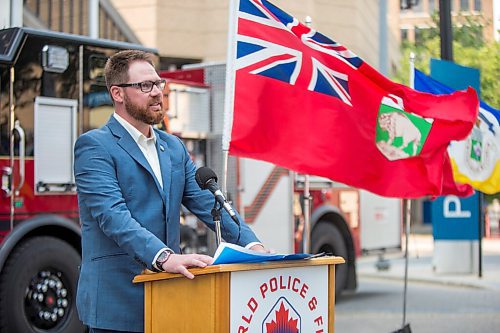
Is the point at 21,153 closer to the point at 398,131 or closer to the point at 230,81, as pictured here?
the point at 230,81

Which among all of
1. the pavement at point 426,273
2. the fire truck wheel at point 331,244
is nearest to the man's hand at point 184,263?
the fire truck wheel at point 331,244

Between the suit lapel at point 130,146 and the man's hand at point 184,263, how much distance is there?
47cm

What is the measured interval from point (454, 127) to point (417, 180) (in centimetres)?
71

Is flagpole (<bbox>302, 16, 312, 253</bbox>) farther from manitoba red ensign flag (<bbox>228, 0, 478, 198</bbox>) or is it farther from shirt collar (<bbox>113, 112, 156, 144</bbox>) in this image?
shirt collar (<bbox>113, 112, 156, 144</bbox>)

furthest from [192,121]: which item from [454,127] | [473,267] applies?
[473,267]

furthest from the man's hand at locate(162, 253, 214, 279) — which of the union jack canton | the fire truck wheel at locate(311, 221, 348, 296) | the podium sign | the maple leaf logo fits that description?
the fire truck wheel at locate(311, 221, 348, 296)

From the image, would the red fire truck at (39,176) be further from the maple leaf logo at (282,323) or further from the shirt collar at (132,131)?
the maple leaf logo at (282,323)

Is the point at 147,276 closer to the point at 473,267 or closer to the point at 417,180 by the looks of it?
the point at 417,180

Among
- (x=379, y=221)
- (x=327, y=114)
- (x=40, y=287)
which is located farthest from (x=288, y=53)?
(x=379, y=221)

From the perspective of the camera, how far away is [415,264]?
65.7 feet

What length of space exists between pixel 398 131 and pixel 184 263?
4.22 metres

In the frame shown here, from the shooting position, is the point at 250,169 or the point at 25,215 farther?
the point at 250,169

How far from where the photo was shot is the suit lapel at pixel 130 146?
395cm

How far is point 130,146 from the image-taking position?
13.0ft
